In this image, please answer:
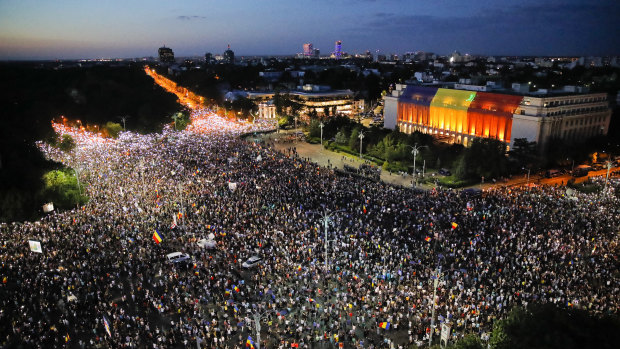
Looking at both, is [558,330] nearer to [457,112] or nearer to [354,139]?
[354,139]

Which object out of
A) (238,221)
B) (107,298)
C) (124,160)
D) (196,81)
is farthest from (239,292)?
(196,81)

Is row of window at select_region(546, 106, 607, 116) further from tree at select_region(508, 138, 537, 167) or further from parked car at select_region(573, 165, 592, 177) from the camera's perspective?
parked car at select_region(573, 165, 592, 177)

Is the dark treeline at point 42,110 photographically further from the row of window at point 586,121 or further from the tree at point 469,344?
the row of window at point 586,121

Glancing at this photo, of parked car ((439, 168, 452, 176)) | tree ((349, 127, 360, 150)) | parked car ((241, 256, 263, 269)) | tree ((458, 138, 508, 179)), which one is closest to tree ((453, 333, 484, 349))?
parked car ((241, 256, 263, 269))

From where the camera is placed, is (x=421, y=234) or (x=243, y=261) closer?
(x=243, y=261)

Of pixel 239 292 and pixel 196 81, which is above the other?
pixel 196 81

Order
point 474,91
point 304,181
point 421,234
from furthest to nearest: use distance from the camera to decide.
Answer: point 474,91, point 304,181, point 421,234

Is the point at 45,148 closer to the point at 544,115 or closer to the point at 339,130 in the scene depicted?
the point at 339,130
